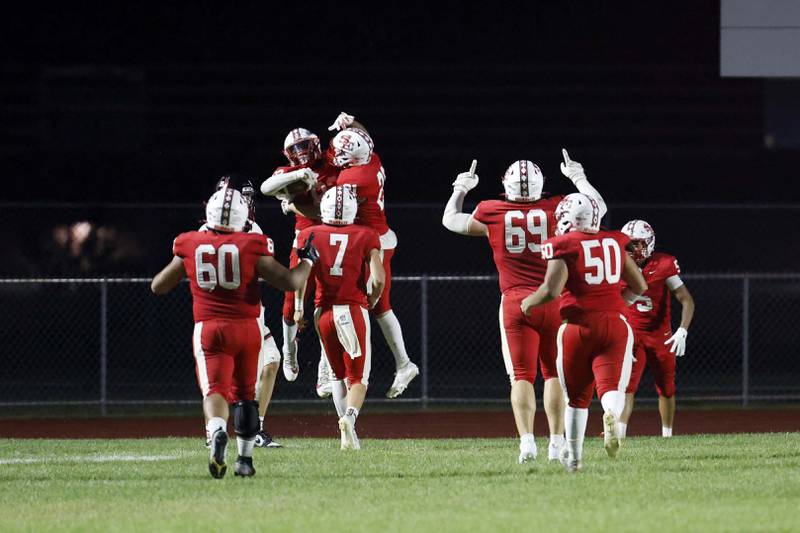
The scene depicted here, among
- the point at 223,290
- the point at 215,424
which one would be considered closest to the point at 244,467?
the point at 215,424

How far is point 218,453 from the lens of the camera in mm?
9070

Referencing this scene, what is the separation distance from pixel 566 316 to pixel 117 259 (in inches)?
473

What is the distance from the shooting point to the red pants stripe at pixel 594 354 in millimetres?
8938

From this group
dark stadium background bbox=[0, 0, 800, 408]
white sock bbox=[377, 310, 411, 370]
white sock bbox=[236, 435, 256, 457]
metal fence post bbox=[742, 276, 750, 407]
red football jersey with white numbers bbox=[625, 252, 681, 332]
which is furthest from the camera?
dark stadium background bbox=[0, 0, 800, 408]

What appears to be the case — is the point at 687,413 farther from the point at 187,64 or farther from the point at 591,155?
the point at 187,64

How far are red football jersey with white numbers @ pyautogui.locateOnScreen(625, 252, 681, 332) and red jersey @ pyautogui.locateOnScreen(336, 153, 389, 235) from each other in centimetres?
242

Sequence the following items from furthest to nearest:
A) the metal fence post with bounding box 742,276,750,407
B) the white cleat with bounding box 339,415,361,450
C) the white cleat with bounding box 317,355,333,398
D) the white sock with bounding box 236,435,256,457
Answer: the metal fence post with bounding box 742,276,750,407
the white cleat with bounding box 317,355,333,398
the white cleat with bounding box 339,415,361,450
the white sock with bounding box 236,435,256,457

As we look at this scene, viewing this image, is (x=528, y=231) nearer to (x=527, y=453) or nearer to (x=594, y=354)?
(x=594, y=354)

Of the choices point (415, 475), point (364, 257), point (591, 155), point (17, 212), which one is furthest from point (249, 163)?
point (415, 475)

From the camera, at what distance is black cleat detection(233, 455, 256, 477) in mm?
9422

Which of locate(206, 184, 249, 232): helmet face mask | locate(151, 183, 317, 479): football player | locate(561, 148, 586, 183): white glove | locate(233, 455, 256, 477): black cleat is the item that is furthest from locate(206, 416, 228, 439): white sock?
locate(561, 148, 586, 183): white glove

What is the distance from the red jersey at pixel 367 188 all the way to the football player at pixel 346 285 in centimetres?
61

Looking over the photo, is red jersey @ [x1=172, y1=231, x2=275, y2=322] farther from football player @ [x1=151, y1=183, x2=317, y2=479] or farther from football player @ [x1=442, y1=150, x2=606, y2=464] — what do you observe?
football player @ [x1=442, y1=150, x2=606, y2=464]

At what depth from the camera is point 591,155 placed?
23031 millimetres
